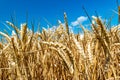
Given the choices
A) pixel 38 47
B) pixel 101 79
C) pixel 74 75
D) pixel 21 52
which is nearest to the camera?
pixel 74 75

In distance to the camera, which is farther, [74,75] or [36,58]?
[36,58]

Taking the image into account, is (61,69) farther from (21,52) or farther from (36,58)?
(21,52)

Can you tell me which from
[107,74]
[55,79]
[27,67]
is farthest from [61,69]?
[107,74]

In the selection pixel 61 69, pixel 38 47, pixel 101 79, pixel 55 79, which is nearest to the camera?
pixel 101 79

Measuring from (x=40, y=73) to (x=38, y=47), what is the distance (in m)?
0.31

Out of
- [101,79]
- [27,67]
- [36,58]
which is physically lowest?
[101,79]

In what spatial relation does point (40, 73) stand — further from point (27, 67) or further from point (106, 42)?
point (106, 42)

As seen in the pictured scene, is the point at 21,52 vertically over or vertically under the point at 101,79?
over

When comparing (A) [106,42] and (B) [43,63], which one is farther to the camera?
(B) [43,63]

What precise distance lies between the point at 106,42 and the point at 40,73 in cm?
92

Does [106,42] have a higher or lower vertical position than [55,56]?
lower

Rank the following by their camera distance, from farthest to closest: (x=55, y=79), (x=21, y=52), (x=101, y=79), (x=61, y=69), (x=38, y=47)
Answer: (x=38, y=47), (x=61, y=69), (x=55, y=79), (x=21, y=52), (x=101, y=79)

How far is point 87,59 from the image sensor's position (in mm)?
1354

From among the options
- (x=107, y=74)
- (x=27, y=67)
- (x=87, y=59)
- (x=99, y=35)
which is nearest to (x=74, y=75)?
(x=87, y=59)
